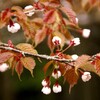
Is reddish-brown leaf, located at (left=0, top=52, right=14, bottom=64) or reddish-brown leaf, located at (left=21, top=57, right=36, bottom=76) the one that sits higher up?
reddish-brown leaf, located at (left=0, top=52, right=14, bottom=64)

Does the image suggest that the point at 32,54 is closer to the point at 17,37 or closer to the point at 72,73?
the point at 72,73

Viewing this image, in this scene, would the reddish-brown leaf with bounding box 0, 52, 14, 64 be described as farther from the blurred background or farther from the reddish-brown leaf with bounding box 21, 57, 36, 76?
the blurred background

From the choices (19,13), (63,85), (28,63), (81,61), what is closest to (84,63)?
(81,61)

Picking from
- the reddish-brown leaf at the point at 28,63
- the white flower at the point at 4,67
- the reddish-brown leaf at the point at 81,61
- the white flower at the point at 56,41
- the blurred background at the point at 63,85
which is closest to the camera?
the reddish-brown leaf at the point at 81,61

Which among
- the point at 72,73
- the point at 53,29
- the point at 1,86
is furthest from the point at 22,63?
the point at 1,86

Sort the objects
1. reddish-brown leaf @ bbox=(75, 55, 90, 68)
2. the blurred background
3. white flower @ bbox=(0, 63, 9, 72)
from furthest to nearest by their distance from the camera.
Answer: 1. the blurred background
2. white flower @ bbox=(0, 63, 9, 72)
3. reddish-brown leaf @ bbox=(75, 55, 90, 68)

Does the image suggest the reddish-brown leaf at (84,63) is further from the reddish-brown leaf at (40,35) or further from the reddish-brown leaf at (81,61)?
the reddish-brown leaf at (40,35)

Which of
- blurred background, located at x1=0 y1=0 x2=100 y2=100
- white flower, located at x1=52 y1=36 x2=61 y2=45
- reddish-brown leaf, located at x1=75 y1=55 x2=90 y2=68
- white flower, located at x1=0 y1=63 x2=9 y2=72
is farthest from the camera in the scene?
blurred background, located at x1=0 y1=0 x2=100 y2=100

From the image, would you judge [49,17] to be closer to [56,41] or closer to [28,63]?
[56,41]

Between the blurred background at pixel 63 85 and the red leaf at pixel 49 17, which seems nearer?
the red leaf at pixel 49 17

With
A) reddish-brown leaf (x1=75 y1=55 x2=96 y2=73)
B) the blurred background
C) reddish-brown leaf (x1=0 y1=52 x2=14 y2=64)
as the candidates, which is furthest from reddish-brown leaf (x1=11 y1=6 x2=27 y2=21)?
the blurred background

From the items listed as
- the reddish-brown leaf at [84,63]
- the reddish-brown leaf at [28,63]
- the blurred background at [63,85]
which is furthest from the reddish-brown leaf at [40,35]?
the blurred background at [63,85]
